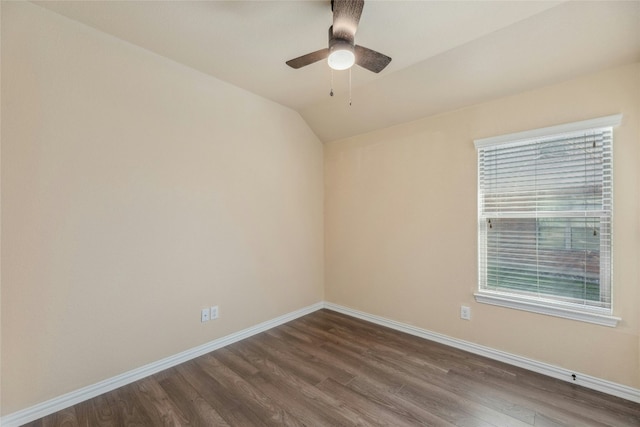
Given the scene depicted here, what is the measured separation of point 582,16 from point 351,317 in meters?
3.21

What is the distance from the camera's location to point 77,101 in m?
1.82

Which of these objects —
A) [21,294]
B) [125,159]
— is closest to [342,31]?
[125,159]

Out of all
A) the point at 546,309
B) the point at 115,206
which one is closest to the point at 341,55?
the point at 115,206

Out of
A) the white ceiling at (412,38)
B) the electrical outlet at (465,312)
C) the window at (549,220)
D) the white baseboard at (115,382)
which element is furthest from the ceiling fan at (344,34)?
the white baseboard at (115,382)

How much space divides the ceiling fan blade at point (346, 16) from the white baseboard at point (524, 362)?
8.68 ft

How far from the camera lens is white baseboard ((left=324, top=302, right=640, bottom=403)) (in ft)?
6.06

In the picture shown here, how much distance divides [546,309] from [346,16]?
A: 248 cm

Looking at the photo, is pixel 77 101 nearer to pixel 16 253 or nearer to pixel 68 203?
pixel 68 203

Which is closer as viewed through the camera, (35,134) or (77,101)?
(35,134)

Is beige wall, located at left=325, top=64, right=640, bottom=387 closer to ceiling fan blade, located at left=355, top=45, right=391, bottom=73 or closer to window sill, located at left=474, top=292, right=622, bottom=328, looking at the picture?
window sill, located at left=474, top=292, right=622, bottom=328

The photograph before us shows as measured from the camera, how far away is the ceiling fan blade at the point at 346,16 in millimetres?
1396

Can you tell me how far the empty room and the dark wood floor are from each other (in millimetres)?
18

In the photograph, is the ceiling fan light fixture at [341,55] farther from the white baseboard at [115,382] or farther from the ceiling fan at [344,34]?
the white baseboard at [115,382]

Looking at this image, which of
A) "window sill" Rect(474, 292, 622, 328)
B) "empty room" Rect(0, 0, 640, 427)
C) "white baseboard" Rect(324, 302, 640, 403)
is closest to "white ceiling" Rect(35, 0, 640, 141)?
"empty room" Rect(0, 0, 640, 427)
